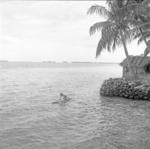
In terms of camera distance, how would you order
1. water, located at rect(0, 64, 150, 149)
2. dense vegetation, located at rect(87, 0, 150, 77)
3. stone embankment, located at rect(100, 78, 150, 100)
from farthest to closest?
1. dense vegetation, located at rect(87, 0, 150, 77)
2. stone embankment, located at rect(100, 78, 150, 100)
3. water, located at rect(0, 64, 150, 149)

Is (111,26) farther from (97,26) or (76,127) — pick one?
(76,127)

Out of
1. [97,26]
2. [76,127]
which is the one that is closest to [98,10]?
[97,26]

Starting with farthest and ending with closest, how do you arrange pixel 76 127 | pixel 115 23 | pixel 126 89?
pixel 115 23
pixel 126 89
pixel 76 127

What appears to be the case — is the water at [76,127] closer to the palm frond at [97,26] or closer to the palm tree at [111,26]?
the palm tree at [111,26]

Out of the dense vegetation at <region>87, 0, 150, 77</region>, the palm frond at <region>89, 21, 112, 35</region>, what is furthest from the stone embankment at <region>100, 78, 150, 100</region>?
the palm frond at <region>89, 21, 112, 35</region>

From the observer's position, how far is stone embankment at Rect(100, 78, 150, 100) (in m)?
15.2

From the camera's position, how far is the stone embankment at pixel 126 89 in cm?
1523

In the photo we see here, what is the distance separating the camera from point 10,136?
786 cm

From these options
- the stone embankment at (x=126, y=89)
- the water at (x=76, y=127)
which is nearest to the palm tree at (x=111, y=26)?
the stone embankment at (x=126, y=89)

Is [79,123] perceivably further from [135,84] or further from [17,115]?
[135,84]

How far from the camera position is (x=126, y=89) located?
52.9 ft

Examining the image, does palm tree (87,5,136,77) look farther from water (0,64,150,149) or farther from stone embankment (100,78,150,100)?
water (0,64,150,149)

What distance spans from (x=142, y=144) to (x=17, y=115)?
703 cm

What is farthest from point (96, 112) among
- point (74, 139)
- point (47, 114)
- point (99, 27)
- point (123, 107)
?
point (99, 27)
